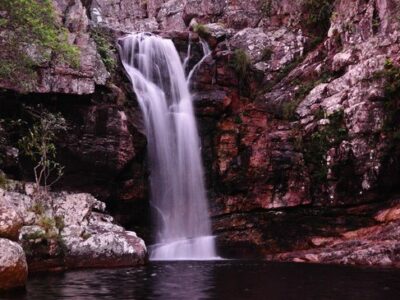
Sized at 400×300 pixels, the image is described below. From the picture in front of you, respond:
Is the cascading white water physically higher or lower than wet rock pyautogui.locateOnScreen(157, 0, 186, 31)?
lower

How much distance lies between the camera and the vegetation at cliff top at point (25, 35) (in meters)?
16.5

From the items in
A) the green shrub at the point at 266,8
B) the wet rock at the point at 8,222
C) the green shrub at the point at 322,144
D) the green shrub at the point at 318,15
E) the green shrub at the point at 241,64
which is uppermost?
the green shrub at the point at 266,8

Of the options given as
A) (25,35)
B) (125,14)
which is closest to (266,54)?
(25,35)

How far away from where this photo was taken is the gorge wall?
2091 cm

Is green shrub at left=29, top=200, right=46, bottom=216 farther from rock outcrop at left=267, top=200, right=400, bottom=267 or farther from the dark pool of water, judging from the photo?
rock outcrop at left=267, top=200, right=400, bottom=267

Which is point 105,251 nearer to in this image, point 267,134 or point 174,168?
point 174,168

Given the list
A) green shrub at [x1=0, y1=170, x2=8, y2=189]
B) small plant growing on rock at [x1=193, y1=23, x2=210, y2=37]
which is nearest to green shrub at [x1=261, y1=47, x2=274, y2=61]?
small plant growing on rock at [x1=193, y1=23, x2=210, y2=37]

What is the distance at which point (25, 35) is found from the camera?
17.3 meters

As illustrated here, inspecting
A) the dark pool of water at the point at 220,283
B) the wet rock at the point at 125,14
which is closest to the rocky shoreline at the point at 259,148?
the dark pool of water at the point at 220,283

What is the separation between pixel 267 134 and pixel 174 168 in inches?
200

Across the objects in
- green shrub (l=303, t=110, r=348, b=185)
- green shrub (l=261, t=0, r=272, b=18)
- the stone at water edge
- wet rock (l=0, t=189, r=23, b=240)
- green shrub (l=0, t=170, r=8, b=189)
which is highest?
green shrub (l=261, t=0, r=272, b=18)

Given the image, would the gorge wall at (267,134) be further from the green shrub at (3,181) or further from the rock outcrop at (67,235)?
the rock outcrop at (67,235)

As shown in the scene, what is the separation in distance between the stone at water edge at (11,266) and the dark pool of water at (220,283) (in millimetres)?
413

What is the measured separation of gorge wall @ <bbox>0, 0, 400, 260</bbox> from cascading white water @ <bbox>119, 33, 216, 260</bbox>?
2.12 feet
